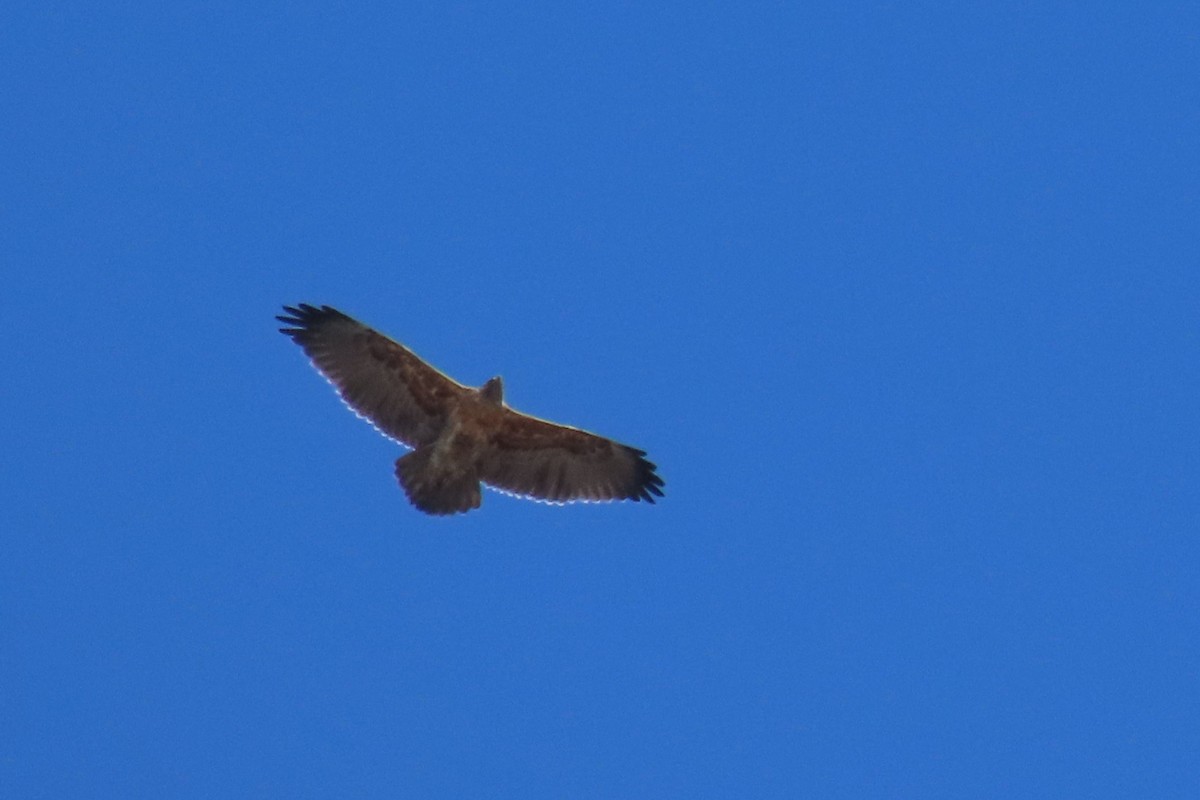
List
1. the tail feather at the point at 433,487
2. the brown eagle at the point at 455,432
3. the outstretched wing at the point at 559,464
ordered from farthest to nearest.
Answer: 1. the outstretched wing at the point at 559,464
2. the brown eagle at the point at 455,432
3. the tail feather at the point at 433,487

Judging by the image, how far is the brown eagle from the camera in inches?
531

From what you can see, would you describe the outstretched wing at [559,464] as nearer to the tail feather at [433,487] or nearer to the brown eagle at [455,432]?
the brown eagle at [455,432]

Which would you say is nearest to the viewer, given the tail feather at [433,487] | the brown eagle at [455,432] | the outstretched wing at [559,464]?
the tail feather at [433,487]

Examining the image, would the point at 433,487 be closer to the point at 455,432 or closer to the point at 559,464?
the point at 455,432

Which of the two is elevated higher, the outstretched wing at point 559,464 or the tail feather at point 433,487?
the outstretched wing at point 559,464

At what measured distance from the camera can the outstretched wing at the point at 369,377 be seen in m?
13.8

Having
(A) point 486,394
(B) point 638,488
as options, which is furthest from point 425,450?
(B) point 638,488

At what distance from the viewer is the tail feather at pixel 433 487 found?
13188 millimetres

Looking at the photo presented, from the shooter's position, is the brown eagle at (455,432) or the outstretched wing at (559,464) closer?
the brown eagle at (455,432)

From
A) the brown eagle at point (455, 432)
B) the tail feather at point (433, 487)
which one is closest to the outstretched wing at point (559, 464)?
the brown eagle at point (455, 432)

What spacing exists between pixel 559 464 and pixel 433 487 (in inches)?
53.9

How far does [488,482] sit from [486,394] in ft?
2.94

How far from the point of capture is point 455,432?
13.6 metres

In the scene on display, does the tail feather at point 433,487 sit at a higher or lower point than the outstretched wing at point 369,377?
lower
